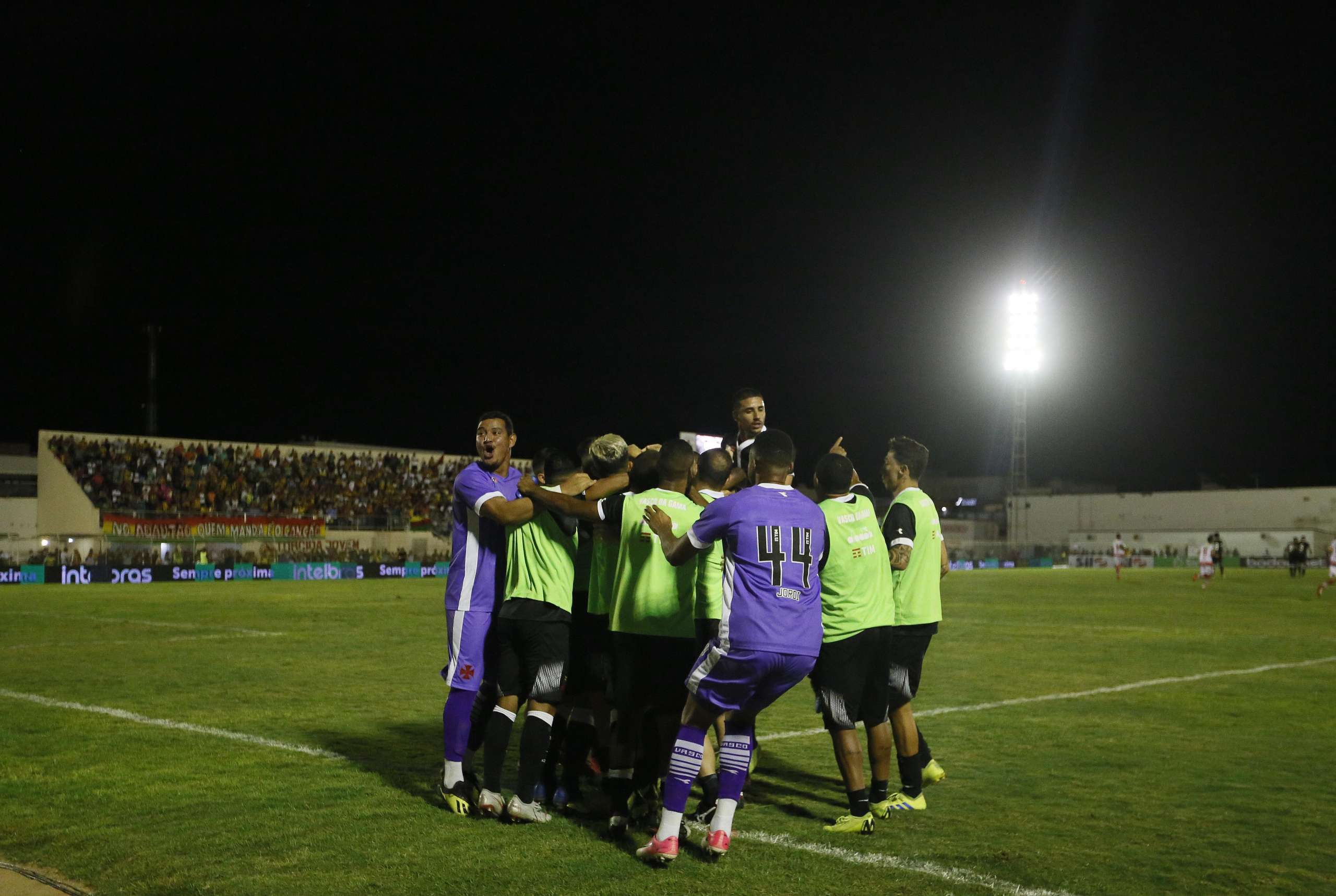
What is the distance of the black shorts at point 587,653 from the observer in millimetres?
7039

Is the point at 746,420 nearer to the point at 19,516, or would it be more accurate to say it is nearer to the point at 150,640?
the point at 150,640

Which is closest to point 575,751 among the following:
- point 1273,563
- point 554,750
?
point 554,750

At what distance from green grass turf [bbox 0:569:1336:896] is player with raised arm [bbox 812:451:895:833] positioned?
16.8 inches

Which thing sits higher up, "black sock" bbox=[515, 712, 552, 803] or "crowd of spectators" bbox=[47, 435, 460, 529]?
"crowd of spectators" bbox=[47, 435, 460, 529]

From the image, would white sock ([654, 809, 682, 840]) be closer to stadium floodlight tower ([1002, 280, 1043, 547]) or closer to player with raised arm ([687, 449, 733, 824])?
player with raised arm ([687, 449, 733, 824])

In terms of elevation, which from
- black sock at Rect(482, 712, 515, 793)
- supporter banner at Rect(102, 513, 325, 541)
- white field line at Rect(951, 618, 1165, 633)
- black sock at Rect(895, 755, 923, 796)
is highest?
supporter banner at Rect(102, 513, 325, 541)

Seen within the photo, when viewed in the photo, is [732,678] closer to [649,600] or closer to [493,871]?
[649,600]

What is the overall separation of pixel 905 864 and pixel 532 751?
2.13 meters

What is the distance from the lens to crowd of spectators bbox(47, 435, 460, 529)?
158 feet

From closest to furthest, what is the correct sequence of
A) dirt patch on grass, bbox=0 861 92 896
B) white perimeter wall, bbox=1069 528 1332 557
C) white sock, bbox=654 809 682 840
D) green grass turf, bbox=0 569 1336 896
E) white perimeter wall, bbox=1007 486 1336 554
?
dirt patch on grass, bbox=0 861 92 896 → green grass turf, bbox=0 569 1336 896 → white sock, bbox=654 809 682 840 → white perimeter wall, bbox=1069 528 1332 557 → white perimeter wall, bbox=1007 486 1336 554

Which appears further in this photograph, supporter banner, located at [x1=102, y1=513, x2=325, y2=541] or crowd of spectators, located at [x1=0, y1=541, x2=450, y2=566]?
supporter banner, located at [x1=102, y1=513, x2=325, y2=541]

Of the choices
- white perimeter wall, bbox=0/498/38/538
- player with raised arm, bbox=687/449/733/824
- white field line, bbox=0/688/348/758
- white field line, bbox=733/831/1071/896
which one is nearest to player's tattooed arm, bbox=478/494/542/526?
player with raised arm, bbox=687/449/733/824

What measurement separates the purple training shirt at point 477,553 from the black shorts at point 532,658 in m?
0.22

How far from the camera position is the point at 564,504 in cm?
648
